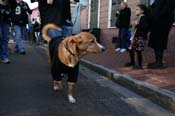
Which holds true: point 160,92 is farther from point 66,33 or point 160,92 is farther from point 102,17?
point 102,17

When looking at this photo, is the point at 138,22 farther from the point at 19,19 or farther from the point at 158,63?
the point at 19,19

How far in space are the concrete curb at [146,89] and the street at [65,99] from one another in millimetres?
116

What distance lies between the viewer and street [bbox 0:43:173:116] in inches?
237

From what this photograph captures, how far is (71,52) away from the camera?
6.31 meters

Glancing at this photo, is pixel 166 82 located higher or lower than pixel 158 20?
lower

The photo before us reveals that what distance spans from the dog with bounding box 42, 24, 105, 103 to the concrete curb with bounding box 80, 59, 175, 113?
1.21m

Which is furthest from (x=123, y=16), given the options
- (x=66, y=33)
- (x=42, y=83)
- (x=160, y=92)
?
(x=160, y=92)

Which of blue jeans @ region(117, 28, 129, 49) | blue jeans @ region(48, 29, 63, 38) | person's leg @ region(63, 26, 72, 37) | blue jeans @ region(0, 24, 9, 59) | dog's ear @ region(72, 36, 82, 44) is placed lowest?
blue jeans @ region(117, 28, 129, 49)

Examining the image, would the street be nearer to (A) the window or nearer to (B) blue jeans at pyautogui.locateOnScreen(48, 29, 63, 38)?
(B) blue jeans at pyautogui.locateOnScreen(48, 29, 63, 38)

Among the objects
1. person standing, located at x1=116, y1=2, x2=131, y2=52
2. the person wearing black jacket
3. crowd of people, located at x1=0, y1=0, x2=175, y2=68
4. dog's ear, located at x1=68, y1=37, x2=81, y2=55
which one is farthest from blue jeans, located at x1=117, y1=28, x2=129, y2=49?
dog's ear, located at x1=68, y1=37, x2=81, y2=55

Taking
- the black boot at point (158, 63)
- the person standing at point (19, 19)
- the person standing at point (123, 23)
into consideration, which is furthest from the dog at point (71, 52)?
the person standing at point (123, 23)

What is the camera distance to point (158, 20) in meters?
9.50

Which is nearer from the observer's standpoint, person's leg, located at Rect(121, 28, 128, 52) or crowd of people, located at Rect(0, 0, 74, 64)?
crowd of people, located at Rect(0, 0, 74, 64)

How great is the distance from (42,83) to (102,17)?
38.3 feet
